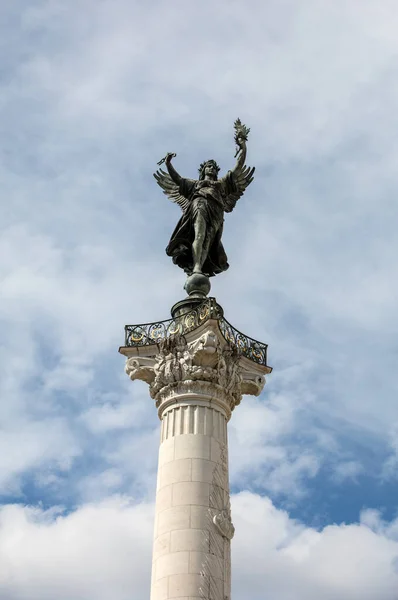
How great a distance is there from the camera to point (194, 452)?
25.1 m

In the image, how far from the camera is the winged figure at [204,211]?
102 ft

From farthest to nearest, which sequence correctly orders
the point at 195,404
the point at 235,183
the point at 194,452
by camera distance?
the point at 235,183 → the point at 195,404 → the point at 194,452

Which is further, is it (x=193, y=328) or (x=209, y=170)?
(x=209, y=170)

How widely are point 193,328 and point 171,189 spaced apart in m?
8.69

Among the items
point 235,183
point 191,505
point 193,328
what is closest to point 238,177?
point 235,183

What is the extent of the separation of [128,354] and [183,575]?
25.9 ft

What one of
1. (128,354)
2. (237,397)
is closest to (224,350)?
(237,397)

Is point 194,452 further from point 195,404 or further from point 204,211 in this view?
point 204,211

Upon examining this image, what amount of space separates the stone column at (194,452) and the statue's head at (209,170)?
8177 millimetres

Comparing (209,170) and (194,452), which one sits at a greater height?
(209,170)

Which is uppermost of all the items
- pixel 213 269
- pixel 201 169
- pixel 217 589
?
pixel 201 169

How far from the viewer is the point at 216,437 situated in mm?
25781

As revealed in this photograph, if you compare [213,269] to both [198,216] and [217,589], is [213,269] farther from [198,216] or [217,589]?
[217,589]

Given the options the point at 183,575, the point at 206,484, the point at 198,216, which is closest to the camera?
the point at 183,575
